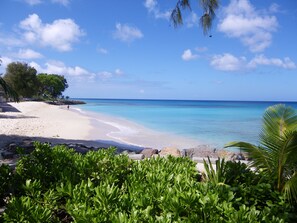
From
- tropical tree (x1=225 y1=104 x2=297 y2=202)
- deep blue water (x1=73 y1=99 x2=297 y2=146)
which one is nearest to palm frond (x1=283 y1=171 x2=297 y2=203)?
tropical tree (x1=225 y1=104 x2=297 y2=202)

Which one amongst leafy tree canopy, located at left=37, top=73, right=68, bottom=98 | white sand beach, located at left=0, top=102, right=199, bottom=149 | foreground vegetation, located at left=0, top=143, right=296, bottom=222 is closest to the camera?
foreground vegetation, located at left=0, top=143, right=296, bottom=222

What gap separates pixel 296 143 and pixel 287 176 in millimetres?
603

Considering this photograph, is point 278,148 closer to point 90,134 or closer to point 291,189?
point 291,189

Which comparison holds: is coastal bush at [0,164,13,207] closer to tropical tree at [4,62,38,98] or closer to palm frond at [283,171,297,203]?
palm frond at [283,171,297,203]

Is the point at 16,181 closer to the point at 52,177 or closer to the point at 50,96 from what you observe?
the point at 52,177

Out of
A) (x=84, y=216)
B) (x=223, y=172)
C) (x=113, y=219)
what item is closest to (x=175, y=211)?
(x=113, y=219)

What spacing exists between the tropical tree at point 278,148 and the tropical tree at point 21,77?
4539 centimetres

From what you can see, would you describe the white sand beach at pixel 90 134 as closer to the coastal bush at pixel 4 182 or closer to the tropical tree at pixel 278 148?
the coastal bush at pixel 4 182

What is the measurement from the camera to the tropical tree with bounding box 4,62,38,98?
4447cm

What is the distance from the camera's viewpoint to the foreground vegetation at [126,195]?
2.36m

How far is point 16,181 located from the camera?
3453 millimetres

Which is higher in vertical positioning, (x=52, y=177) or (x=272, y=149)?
(x=272, y=149)

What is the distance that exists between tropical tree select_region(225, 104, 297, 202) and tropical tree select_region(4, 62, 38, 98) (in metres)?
Answer: 45.4

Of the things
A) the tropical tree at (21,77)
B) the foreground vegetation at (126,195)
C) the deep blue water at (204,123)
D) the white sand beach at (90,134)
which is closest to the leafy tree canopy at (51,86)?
the deep blue water at (204,123)
